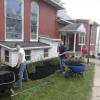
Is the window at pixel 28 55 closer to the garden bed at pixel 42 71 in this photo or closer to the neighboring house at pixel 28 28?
the neighboring house at pixel 28 28

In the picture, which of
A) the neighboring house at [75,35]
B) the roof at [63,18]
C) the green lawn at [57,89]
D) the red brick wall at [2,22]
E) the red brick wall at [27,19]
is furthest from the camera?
the neighboring house at [75,35]

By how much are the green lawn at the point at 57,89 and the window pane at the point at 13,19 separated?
396 cm

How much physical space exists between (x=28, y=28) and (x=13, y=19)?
182cm

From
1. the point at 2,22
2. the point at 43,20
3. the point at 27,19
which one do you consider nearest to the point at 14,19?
the point at 2,22

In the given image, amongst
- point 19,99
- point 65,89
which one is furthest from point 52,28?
point 19,99

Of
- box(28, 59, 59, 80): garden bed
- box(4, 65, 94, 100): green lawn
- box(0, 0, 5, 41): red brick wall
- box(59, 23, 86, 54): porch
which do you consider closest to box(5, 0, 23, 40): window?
box(0, 0, 5, 41): red brick wall

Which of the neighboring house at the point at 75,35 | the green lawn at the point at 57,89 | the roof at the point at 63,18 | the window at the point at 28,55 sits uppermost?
the roof at the point at 63,18

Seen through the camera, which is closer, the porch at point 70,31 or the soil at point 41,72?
the soil at point 41,72

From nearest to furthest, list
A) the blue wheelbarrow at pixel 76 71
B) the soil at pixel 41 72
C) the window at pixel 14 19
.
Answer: the soil at pixel 41 72
the blue wheelbarrow at pixel 76 71
the window at pixel 14 19

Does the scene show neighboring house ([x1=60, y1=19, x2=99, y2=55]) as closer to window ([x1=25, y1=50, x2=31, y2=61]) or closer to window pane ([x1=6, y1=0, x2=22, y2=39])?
window pane ([x1=6, y1=0, x2=22, y2=39])

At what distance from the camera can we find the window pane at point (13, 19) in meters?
12.4

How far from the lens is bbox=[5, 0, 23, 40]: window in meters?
12.4

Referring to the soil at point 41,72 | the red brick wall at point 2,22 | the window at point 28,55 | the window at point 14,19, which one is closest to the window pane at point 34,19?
the window at point 14,19

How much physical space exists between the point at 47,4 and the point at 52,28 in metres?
2.51
